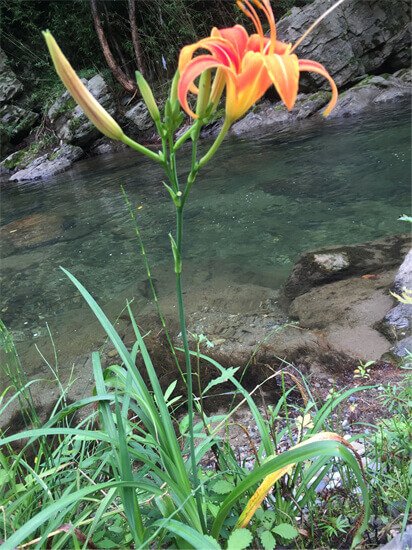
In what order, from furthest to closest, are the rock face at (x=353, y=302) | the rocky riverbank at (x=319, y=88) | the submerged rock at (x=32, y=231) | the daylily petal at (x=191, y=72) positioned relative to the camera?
the rocky riverbank at (x=319, y=88)
the submerged rock at (x=32, y=231)
the rock face at (x=353, y=302)
the daylily petal at (x=191, y=72)

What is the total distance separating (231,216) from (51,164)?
8869mm

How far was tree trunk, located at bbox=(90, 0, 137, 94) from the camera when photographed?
562 inches

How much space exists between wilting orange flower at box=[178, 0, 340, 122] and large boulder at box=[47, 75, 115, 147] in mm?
13945

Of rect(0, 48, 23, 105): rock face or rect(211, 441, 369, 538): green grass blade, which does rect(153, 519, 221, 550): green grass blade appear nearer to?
rect(211, 441, 369, 538): green grass blade

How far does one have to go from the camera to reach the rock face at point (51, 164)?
12.4m

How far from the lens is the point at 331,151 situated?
314 inches

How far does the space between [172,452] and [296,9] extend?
609 inches

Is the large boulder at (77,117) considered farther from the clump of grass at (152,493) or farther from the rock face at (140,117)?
the clump of grass at (152,493)

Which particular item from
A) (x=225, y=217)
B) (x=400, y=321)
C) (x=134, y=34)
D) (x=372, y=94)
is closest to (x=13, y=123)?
(x=134, y=34)

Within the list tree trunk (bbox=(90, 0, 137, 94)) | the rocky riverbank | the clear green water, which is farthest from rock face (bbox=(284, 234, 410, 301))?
tree trunk (bbox=(90, 0, 137, 94))

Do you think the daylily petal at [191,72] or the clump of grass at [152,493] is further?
the clump of grass at [152,493]

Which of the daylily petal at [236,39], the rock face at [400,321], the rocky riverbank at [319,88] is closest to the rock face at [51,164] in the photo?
the rocky riverbank at [319,88]

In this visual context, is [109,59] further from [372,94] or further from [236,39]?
[236,39]

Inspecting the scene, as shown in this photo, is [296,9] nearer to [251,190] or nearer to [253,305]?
[251,190]
